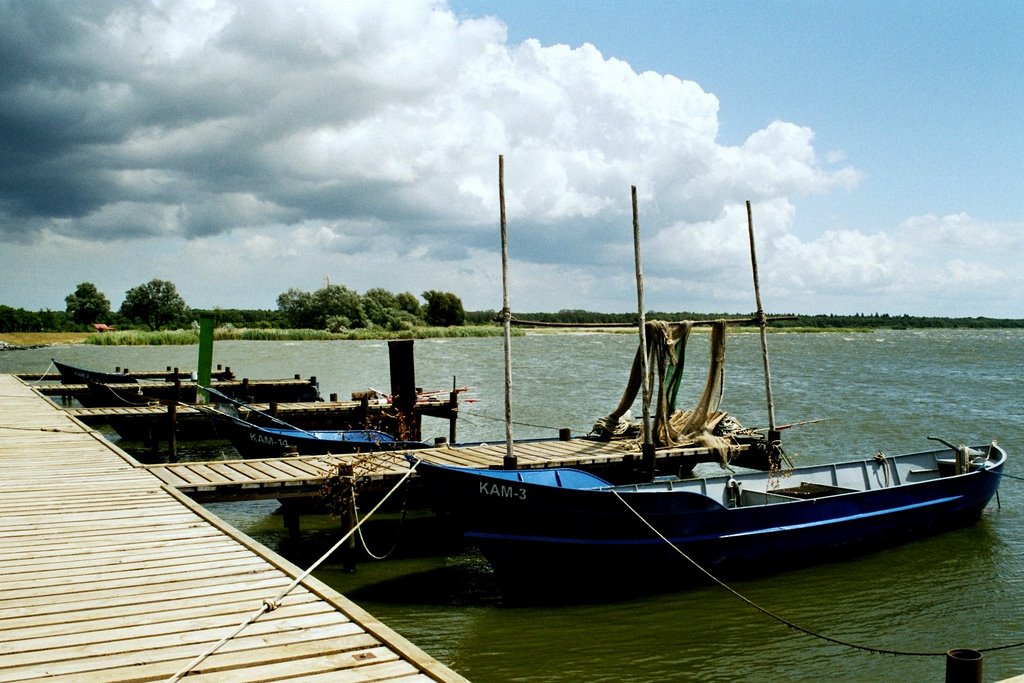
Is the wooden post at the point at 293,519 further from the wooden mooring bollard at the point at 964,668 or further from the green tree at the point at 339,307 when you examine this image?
the green tree at the point at 339,307

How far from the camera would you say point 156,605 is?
594 centimetres

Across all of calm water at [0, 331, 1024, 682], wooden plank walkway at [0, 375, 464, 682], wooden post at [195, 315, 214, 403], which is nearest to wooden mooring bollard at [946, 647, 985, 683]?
wooden plank walkway at [0, 375, 464, 682]

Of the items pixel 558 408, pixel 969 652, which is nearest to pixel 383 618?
pixel 969 652

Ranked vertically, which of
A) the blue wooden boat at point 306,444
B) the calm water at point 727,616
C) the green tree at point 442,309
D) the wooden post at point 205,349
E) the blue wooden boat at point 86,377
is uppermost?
the green tree at point 442,309

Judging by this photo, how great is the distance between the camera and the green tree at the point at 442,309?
396 ft

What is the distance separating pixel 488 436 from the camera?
88.0 feet

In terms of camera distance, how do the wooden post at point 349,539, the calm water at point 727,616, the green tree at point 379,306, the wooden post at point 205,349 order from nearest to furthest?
the calm water at point 727,616 → the wooden post at point 349,539 → the wooden post at point 205,349 → the green tree at point 379,306

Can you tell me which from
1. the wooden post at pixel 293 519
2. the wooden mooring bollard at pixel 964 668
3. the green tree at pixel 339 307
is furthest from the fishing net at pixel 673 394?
the green tree at pixel 339 307

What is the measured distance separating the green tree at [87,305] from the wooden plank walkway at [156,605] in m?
123

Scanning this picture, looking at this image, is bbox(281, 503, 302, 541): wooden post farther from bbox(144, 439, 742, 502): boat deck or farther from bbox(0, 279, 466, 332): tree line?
bbox(0, 279, 466, 332): tree line

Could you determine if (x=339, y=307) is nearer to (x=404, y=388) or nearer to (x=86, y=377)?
(x=86, y=377)

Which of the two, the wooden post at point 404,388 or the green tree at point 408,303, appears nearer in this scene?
the wooden post at point 404,388

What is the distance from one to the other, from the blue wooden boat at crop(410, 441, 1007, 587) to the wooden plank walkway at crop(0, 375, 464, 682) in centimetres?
362

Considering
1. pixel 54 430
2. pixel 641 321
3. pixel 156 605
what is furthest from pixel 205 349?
pixel 156 605
